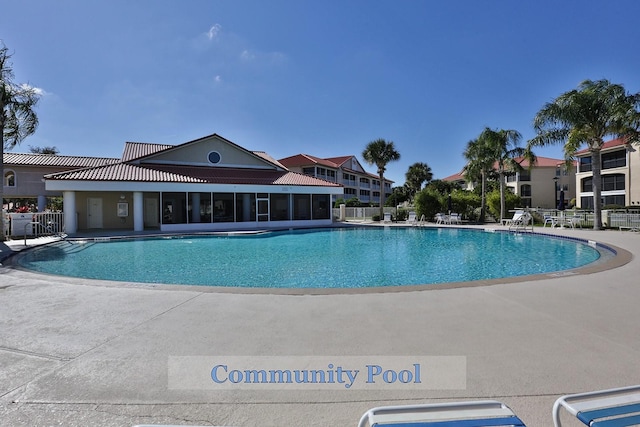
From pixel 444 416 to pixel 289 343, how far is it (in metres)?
2.21

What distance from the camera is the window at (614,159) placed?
116 feet

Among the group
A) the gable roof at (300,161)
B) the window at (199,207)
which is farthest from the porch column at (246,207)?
the gable roof at (300,161)

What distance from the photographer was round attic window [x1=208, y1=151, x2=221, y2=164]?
26.7 metres

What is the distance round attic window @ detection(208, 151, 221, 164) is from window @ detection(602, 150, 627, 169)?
40683 mm

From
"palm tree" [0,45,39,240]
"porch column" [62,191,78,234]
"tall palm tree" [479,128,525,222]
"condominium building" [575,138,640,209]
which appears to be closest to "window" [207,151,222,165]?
"porch column" [62,191,78,234]

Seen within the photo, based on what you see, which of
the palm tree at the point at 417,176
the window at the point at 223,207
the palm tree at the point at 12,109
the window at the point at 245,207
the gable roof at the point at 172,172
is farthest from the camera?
the palm tree at the point at 417,176

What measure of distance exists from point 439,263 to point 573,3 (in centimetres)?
1204

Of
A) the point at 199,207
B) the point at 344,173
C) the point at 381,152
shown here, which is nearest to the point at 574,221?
the point at 381,152

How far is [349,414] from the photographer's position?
257cm

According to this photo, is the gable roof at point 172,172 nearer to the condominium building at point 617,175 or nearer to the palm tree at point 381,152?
the palm tree at point 381,152

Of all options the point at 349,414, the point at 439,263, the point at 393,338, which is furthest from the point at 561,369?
the point at 439,263

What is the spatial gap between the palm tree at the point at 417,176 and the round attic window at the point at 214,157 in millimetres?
42363

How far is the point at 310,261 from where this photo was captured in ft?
38.0

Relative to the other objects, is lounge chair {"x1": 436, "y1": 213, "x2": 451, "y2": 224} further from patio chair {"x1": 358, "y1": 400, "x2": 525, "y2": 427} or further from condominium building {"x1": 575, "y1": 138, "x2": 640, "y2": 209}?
patio chair {"x1": 358, "y1": 400, "x2": 525, "y2": 427}
